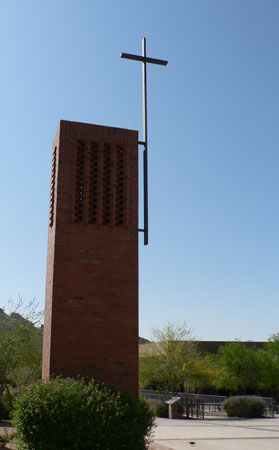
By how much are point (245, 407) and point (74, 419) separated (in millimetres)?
18957

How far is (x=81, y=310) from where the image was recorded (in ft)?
33.1

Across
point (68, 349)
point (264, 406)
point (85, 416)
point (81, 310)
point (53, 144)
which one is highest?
point (53, 144)

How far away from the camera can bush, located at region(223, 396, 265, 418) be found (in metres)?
24.5

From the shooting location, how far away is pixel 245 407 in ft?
80.8

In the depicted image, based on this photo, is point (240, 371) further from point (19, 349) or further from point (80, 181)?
point (80, 181)

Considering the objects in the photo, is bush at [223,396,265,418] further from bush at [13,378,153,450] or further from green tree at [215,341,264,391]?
bush at [13,378,153,450]

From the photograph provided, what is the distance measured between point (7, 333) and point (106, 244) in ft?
32.6

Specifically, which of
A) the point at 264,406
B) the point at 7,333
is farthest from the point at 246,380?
the point at 7,333

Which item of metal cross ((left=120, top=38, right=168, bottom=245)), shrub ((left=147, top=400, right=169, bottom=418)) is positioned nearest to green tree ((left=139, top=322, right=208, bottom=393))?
shrub ((left=147, top=400, right=169, bottom=418))

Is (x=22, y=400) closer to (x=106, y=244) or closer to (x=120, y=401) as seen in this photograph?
(x=120, y=401)

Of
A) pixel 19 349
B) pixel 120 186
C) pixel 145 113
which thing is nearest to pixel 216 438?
pixel 19 349

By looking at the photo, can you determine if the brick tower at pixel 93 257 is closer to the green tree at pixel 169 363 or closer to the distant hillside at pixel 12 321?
the distant hillside at pixel 12 321

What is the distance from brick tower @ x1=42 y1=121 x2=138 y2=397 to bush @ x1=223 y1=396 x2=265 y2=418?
54.5 feet

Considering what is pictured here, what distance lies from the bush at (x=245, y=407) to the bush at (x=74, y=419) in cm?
1759
